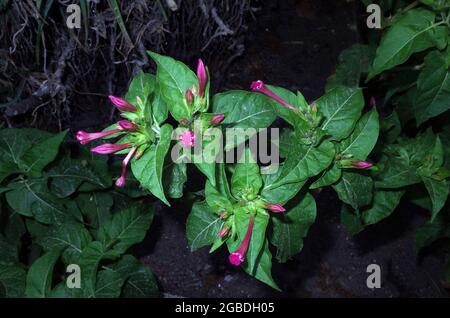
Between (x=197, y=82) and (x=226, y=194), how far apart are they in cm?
26

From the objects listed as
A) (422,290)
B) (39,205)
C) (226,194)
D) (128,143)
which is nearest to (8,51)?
(39,205)

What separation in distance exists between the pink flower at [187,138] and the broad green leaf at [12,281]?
84 centimetres

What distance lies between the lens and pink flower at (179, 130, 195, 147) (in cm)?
96

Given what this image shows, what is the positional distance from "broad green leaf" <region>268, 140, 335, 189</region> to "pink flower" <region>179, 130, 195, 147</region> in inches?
8.7

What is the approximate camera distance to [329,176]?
118 cm

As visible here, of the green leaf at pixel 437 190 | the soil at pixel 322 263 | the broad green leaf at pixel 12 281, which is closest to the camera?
the green leaf at pixel 437 190

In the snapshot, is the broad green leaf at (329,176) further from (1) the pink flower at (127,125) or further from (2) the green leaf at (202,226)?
(1) the pink flower at (127,125)

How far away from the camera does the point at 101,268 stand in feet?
5.23

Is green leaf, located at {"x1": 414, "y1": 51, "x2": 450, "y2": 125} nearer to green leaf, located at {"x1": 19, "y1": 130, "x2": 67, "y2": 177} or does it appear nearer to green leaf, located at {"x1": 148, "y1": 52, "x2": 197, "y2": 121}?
green leaf, located at {"x1": 148, "y1": 52, "x2": 197, "y2": 121}

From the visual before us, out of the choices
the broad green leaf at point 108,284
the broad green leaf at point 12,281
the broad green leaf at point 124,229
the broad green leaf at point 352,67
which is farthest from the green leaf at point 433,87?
the broad green leaf at point 12,281

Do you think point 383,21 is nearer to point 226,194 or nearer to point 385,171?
point 385,171

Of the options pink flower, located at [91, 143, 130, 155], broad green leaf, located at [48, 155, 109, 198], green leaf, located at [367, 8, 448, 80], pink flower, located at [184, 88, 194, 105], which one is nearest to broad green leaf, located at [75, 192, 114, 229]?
broad green leaf, located at [48, 155, 109, 198]

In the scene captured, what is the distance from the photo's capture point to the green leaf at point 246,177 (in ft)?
3.52

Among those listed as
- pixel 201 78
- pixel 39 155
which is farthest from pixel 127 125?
pixel 39 155
